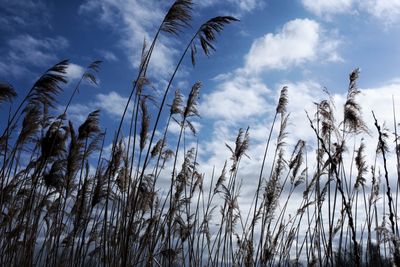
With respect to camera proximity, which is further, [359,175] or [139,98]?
[359,175]

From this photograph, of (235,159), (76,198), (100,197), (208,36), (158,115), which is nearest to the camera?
(158,115)

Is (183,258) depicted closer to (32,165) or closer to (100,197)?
(100,197)

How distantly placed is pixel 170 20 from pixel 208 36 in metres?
0.46

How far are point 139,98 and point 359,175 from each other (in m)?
3.94

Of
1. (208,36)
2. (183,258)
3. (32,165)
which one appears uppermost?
(208,36)

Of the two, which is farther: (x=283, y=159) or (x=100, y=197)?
(x=283, y=159)

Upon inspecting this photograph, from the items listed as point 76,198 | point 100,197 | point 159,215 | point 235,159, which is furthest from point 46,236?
Answer: point 235,159

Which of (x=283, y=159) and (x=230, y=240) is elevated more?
(x=283, y=159)

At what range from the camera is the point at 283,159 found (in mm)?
6891

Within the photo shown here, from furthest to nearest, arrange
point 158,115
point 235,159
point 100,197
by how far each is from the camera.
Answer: point 235,159
point 100,197
point 158,115

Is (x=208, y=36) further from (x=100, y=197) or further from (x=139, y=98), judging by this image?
(x=100, y=197)

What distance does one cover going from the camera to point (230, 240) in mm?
6484

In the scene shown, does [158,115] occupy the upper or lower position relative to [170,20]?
lower

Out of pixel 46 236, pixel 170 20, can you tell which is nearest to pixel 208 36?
pixel 170 20
